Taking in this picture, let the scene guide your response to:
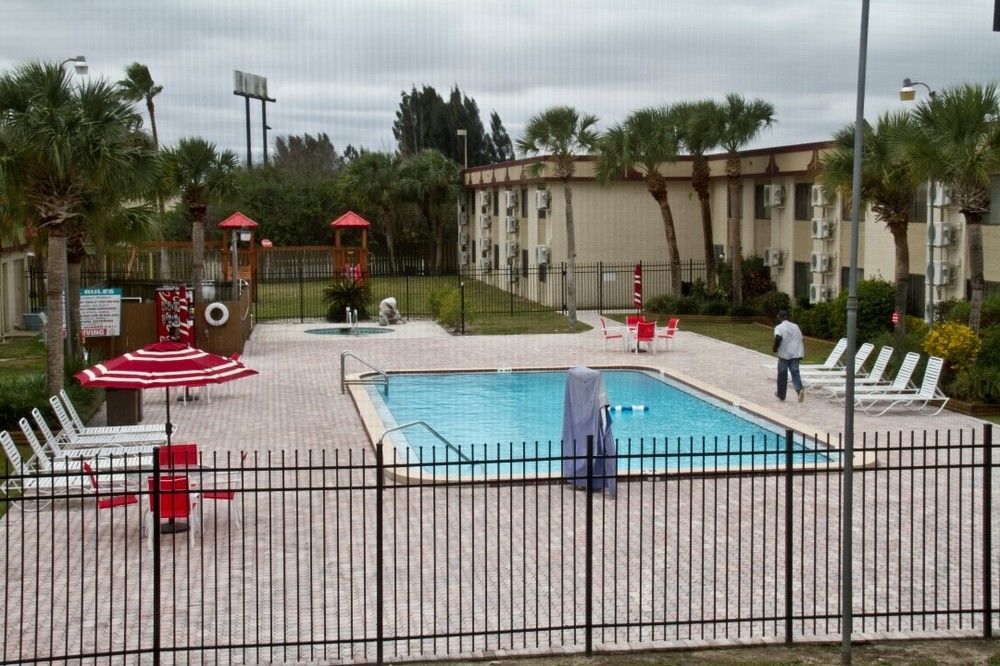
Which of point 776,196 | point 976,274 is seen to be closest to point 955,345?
point 976,274

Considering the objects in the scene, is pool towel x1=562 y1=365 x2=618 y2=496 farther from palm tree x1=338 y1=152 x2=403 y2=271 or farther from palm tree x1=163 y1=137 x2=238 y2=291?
palm tree x1=338 y1=152 x2=403 y2=271

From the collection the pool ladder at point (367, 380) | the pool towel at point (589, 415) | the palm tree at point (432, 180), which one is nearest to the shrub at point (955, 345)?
the pool towel at point (589, 415)

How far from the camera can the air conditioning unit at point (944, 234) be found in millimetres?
28047

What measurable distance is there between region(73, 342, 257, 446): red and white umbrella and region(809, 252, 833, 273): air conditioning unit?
22.8 meters

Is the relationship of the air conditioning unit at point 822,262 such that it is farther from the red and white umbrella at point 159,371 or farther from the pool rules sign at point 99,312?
the red and white umbrella at point 159,371

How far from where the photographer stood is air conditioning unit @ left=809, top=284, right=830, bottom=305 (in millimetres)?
33656

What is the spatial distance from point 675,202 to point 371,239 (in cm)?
2474

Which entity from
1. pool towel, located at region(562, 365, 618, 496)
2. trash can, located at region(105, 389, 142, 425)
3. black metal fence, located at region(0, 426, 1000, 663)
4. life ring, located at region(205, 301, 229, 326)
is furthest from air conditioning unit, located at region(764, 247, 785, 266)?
pool towel, located at region(562, 365, 618, 496)

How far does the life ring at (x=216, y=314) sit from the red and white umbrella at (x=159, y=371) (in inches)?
494

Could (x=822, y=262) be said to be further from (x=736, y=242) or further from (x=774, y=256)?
(x=774, y=256)

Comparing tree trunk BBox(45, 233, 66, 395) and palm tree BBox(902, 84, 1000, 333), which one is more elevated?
palm tree BBox(902, 84, 1000, 333)

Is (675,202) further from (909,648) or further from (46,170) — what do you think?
(909,648)

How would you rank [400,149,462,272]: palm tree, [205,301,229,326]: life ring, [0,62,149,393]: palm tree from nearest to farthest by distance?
[0,62,149,393]: palm tree → [205,301,229,326]: life ring → [400,149,462,272]: palm tree

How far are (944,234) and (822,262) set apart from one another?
587 centimetres
